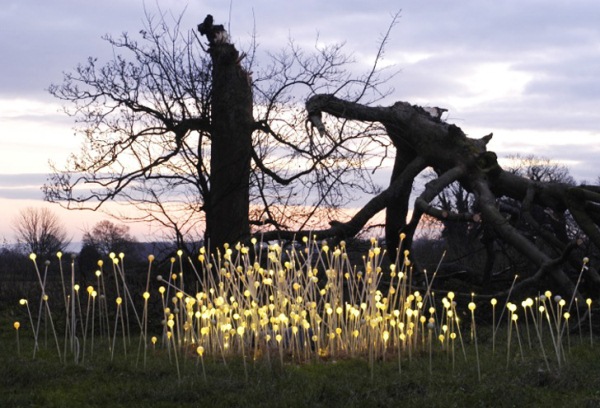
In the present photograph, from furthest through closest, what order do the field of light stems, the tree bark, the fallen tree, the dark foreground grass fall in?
the tree bark → the fallen tree → the field of light stems → the dark foreground grass

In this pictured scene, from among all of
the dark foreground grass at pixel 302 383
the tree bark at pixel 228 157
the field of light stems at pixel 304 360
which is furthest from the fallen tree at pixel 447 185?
the dark foreground grass at pixel 302 383

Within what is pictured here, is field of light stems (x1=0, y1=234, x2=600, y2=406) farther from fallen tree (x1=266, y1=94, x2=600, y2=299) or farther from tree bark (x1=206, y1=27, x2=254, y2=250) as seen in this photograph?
tree bark (x1=206, y1=27, x2=254, y2=250)

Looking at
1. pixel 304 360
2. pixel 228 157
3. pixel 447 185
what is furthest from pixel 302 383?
pixel 228 157

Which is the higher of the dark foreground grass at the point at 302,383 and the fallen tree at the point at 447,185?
the fallen tree at the point at 447,185

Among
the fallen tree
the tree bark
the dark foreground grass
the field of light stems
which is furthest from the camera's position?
the tree bark

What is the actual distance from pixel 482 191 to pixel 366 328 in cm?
407

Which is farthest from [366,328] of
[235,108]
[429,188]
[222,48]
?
[222,48]

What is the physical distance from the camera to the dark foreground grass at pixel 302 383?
17.7 ft

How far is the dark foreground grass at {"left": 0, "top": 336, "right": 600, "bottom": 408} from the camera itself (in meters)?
5.39

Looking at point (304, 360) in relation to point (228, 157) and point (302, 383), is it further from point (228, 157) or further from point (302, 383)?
point (228, 157)

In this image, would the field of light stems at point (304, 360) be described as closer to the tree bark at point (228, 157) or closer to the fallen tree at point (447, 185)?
the fallen tree at point (447, 185)

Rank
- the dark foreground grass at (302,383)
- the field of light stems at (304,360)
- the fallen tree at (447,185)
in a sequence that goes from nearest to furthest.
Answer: the dark foreground grass at (302,383) < the field of light stems at (304,360) < the fallen tree at (447,185)

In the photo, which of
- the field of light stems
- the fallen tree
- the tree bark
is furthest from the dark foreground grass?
the tree bark

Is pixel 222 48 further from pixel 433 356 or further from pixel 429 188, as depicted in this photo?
pixel 433 356
